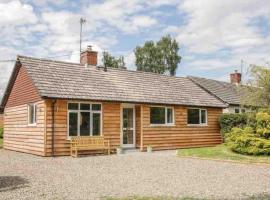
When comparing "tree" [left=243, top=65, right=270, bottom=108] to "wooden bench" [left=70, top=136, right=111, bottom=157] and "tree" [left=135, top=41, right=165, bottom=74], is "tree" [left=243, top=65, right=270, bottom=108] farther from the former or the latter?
"tree" [left=135, top=41, right=165, bottom=74]

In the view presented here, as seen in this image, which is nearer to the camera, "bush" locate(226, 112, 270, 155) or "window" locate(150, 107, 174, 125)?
"bush" locate(226, 112, 270, 155)

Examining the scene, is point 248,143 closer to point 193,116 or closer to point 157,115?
point 157,115

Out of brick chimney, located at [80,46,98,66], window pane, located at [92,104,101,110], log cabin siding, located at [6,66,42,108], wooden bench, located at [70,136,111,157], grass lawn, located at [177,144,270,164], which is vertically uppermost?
brick chimney, located at [80,46,98,66]

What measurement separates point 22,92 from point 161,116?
866cm

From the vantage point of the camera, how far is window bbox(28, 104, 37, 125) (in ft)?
77.4

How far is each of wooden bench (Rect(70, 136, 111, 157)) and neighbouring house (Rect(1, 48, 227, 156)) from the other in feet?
1.14

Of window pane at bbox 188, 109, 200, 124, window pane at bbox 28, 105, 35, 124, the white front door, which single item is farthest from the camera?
window pane at bbox 188, 109, 200, 124

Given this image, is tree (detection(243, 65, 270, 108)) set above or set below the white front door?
above

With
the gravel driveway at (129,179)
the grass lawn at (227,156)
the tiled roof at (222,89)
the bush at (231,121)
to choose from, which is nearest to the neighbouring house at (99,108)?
the bush at (231,121)

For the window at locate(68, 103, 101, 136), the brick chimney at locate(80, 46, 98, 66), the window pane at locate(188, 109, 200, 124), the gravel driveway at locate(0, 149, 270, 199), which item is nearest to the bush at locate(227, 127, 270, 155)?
the gravel driveway at locate(0, 149, 270, 199)

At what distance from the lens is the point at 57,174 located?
14750 millimetres

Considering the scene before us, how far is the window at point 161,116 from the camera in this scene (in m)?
26.2

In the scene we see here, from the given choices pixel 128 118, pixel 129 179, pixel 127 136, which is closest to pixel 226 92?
pixel 128 118

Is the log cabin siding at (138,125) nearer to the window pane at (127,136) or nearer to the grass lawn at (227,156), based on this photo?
the window pane at (127,136)
